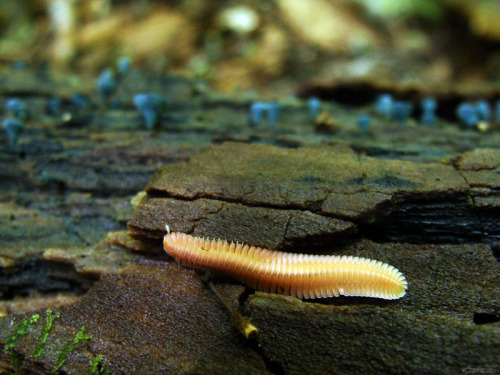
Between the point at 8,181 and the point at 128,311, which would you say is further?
the point at 8,181

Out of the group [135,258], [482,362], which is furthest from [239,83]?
[482,362]

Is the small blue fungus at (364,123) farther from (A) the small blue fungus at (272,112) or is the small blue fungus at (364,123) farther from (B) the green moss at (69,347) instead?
(B) the green moss at (69,347)

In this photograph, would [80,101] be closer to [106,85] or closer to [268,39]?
[106,85]

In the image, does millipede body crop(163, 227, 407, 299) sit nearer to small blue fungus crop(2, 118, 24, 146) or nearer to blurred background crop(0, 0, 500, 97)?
small blue fungus crop(2, 118, 24, 146)

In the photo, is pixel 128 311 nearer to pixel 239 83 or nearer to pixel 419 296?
pixel 419 296

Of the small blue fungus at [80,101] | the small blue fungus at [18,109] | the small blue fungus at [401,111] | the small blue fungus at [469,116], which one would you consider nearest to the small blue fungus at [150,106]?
the small blue fungus at [80,101]

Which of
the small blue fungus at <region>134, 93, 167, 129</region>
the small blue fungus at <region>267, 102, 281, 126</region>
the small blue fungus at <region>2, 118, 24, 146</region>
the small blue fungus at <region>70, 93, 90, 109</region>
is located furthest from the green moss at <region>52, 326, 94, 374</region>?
the small blue fungus at <region>70, 93, 90, 109</region>
